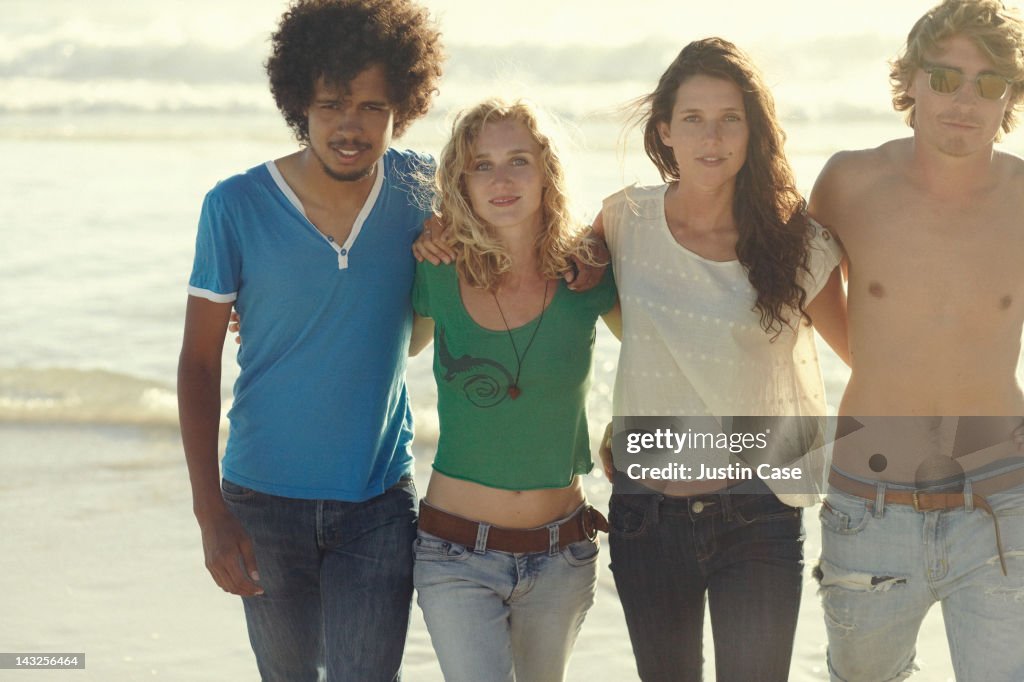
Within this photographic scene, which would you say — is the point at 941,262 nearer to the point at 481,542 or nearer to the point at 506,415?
the point at 506,415

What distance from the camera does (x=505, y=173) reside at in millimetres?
3512

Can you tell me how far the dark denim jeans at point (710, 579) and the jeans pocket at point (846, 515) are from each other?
0.17m

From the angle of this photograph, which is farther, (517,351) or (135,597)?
(135,597)

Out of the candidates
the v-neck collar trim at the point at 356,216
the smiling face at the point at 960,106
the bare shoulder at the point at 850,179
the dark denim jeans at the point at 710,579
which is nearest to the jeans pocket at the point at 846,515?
the dark denim jeans at the point at 710,579

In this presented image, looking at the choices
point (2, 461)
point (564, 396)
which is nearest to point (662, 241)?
point (564, 396)

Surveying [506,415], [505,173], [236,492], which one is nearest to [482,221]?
[505,173]

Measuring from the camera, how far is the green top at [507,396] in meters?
3.43

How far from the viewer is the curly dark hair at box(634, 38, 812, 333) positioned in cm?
344

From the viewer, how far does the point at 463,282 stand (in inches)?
139

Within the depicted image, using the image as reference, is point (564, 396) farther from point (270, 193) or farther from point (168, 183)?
point (168, 183)

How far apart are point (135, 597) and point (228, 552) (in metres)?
2.03

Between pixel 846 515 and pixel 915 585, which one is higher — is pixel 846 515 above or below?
above

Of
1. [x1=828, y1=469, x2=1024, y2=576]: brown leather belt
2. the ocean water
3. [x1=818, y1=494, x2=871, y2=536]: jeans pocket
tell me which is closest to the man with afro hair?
the ocean water

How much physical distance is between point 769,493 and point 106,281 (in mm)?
7929
